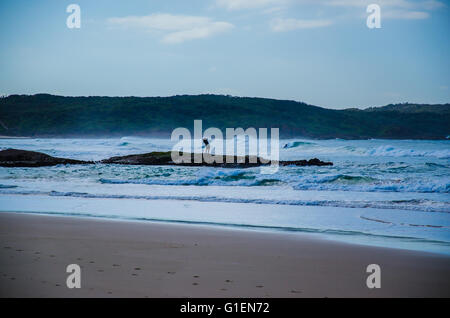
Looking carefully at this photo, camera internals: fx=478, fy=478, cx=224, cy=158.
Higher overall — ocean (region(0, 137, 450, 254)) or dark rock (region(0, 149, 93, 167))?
dark rock (region(0, 149, 93, 167))

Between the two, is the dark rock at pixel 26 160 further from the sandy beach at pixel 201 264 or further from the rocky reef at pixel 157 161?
the sandy beach at pixel 201 264

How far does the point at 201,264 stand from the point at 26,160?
18780mm

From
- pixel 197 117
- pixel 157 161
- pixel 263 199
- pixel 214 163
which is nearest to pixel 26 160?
pixel 157 161

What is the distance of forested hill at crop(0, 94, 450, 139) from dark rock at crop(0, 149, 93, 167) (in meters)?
50.9

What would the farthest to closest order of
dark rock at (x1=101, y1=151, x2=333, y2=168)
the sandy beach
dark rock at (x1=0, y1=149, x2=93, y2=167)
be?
dark rock at (x1=0, y1=149, x2=93, y2=167) → dark rock at (x1=101, y1=151, x2=333, y2=168) → the sandy beach

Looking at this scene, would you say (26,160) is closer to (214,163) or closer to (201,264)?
(214,163)

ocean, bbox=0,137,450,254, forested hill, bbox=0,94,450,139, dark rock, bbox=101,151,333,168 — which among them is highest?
forested hill, bbox=0,94,450,139

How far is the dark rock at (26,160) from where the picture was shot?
2038 cm

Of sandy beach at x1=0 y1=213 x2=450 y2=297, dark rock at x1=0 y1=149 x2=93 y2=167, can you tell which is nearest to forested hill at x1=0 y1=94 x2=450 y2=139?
dark rock at x1=0 y1=149 x2=93 y2=167

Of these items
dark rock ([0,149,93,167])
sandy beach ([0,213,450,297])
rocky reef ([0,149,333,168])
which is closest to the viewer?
sandy beach ([0,213,450,297])

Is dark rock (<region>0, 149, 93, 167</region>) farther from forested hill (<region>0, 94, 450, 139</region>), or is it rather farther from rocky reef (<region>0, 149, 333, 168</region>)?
forested hill (<region>0, 94, 450, 139</region>)

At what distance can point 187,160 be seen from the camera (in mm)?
21281

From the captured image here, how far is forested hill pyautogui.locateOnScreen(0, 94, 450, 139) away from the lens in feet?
242
